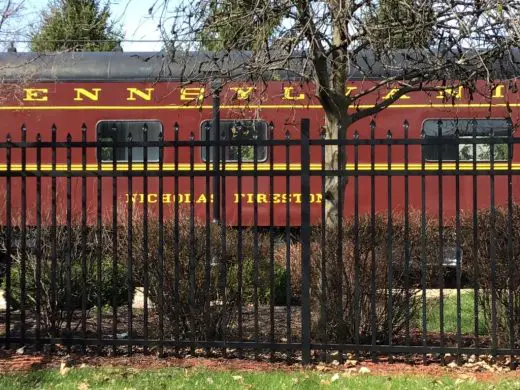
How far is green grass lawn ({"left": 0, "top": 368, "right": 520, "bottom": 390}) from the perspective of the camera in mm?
4848

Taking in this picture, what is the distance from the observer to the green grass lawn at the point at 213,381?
485 centimetres

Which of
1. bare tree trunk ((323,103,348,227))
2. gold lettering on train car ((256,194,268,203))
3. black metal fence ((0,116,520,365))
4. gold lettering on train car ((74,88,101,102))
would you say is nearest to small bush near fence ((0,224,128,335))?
black metal fence ((0,116,520,365))

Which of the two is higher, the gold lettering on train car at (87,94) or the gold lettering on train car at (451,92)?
the gold lettering on train car at (87,94)

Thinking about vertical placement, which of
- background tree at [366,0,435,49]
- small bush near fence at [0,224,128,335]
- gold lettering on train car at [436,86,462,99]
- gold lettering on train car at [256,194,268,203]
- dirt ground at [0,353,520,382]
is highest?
→ background tree at [366,0,435,49]

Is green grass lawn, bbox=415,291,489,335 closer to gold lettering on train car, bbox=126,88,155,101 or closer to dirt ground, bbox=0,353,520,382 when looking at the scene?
dirt ground, bbox=0,353,520,382

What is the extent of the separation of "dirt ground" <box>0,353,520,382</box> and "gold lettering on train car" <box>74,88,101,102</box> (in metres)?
4.82

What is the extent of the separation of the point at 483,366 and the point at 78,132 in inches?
265

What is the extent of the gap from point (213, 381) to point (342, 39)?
10.4 ft

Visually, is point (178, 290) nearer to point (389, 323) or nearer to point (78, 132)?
point (389, 323)

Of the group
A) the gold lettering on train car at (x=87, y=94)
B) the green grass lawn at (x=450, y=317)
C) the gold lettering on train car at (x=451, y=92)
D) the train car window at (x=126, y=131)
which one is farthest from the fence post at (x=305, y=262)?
the gold lettering on train car at (x=87, y=94)

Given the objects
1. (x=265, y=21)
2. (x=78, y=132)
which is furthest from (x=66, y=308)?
(x=78, y=132)

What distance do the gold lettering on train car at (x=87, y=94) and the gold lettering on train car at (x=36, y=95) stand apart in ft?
1.43

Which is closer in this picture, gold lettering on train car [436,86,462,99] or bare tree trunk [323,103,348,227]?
gold lettering on train car [436,86,462,99]

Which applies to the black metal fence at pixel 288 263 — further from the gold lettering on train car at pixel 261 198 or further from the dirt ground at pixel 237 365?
the gold lettering on train car at pixel 261 198
